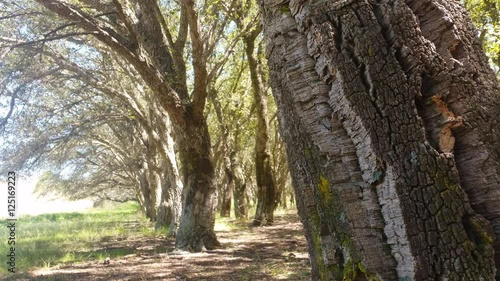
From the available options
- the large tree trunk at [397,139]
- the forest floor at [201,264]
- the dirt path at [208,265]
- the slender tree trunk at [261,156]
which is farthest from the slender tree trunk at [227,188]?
the large tree trunk at [397,139]

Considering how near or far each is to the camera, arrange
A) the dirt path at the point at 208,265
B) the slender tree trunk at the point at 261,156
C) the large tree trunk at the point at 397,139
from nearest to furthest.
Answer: the large tree trunk at the point at 397,139
the dirt path at the point at 208,265
the slender tree trunk at the point at 261,156

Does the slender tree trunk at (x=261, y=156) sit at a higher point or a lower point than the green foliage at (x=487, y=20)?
A: lower

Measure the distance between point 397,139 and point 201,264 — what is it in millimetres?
5738

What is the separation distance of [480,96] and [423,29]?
39cm

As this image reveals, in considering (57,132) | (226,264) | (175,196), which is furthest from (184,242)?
(57,132)

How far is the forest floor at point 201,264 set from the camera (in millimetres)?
6243

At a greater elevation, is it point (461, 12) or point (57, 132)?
point (57, 132)

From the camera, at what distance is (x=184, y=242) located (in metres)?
8.43

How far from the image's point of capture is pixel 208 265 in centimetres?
702

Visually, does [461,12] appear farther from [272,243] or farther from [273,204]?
[273,204]

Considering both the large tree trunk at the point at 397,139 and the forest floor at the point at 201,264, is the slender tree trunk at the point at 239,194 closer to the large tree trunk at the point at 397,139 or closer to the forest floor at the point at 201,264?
the forest floor at the point at 201,264

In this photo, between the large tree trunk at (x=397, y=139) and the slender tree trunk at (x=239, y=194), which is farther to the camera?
the slender tree trunk at (x=239, y=194)

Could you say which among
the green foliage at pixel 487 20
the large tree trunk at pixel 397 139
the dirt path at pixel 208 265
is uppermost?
the green foliage at pixel 487 20

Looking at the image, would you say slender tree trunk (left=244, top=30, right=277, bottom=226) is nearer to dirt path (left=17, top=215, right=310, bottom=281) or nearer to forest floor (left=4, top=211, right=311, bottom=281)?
forest floor (left=4, top=211, right=311, bottom=281)
